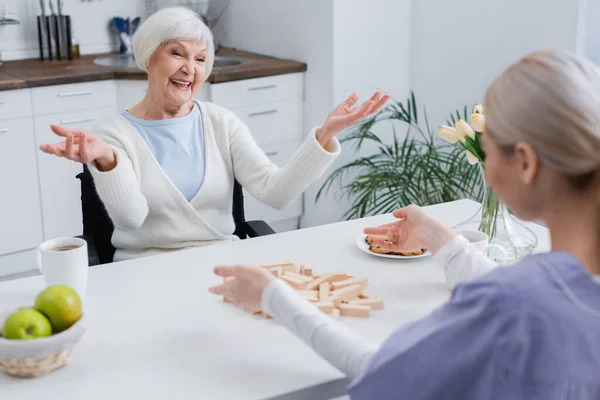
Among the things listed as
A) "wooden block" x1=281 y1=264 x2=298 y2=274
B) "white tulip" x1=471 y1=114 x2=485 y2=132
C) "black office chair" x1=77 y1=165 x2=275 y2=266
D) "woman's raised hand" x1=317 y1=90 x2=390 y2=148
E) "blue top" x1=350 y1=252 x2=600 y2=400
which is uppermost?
"white tulip" x1=471 y1=114 x2=485 y2=132

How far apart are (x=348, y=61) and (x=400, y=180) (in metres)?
0.63

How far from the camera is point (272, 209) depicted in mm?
3986

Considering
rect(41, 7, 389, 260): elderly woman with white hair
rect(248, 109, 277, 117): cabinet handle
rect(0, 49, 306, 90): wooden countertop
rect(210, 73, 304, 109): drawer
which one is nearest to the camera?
rect(41, 7, 389, 260): elderly woman with white hair

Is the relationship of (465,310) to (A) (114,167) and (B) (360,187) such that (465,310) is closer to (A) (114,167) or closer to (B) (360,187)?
(A) (114,167)

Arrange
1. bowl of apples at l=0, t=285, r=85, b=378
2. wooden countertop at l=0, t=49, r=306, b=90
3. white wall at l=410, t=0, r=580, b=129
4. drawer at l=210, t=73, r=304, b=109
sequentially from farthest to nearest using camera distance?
drawer at l=210, t=73, r=304, b=109 → wooden countertop at l=0, t=49, r=306, b=90 → white wall at l=410, t=0, r=580, b=129 → bowl of apples at l=0, t=285, r=85, b=378

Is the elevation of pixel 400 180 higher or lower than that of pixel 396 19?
lower

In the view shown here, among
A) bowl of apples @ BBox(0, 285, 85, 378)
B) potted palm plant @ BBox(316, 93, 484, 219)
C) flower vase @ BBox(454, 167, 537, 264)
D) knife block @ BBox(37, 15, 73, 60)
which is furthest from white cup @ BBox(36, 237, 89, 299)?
knife block @ BBox(37, 15, 73, 60)

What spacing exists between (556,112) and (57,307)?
825 mm

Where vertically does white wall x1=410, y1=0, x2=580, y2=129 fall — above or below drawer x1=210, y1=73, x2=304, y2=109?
above

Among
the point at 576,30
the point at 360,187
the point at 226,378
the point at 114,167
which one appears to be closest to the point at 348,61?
the point at 360,187

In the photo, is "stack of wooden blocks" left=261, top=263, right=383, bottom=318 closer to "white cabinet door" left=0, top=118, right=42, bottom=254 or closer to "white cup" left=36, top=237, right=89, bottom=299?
"white cup" left=36, top=237, right=89, bottom=299

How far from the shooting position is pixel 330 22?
3.70 metres

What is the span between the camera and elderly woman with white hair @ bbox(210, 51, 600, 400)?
39.0 inches

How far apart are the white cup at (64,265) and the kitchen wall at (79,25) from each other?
262 centimetres
